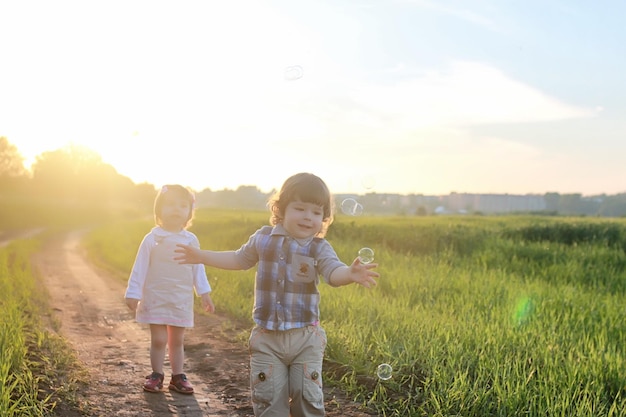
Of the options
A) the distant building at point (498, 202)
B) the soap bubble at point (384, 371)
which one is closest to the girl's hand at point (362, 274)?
the soap bubble at point (384, 371)

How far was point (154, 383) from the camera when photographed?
17.2 feet

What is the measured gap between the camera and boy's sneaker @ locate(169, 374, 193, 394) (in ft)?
17.2

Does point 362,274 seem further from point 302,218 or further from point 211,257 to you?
point 211,257

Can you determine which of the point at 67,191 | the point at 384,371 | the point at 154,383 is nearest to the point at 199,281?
the point at 154,383

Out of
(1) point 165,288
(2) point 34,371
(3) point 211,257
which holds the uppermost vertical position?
(3) point 211,257

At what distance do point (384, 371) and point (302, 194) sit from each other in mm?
2034

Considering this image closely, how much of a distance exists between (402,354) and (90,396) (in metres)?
Answer: 2.63

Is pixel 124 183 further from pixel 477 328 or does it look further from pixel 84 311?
pixel 477 328

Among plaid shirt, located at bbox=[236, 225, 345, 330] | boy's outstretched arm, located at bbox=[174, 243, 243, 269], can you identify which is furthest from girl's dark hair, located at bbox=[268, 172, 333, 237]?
boy's outstretched arm, located at bbox=[174, 243, 243, 269]

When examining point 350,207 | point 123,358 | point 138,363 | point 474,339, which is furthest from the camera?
point 123,358

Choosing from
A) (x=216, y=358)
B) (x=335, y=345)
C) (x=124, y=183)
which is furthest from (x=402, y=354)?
(x=124, y=183)

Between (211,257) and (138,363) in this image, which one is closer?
(211,257)

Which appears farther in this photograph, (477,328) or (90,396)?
(477,328)

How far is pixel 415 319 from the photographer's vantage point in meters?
6.86
